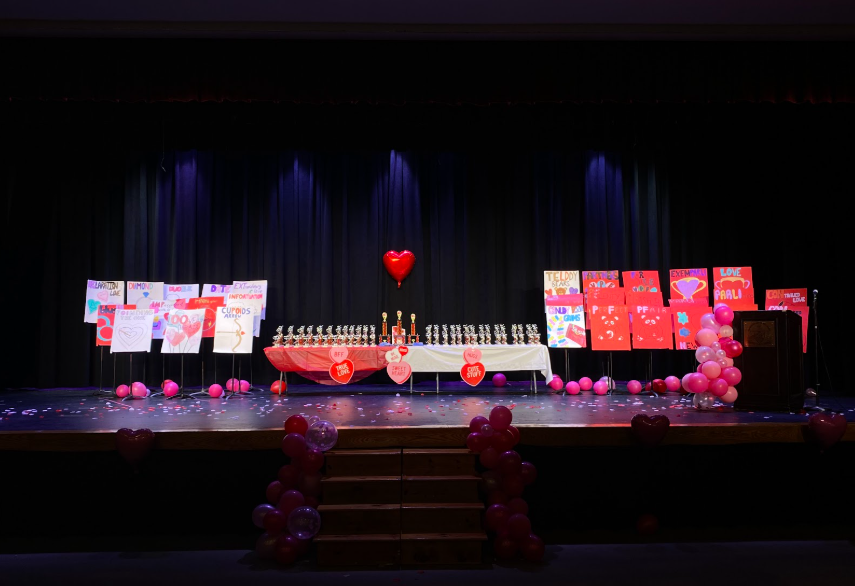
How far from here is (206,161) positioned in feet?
27.9

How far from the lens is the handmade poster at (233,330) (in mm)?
6926

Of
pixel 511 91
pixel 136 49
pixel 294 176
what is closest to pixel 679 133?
pixel 511 91

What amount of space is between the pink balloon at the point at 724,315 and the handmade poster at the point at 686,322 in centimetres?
156

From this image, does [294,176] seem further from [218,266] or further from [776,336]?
[776,336]

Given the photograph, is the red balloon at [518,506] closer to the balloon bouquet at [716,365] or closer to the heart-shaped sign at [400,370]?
the balloon bouquet at [716,365]

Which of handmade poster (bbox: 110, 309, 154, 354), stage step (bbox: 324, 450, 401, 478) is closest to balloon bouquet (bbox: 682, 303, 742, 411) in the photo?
stage step (bbox: 324, 450, 401, 478)

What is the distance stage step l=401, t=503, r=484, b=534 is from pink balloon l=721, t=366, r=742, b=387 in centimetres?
270

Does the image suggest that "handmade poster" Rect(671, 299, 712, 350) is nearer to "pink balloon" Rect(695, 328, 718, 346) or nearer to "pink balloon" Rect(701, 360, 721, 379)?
"pink balloon" Rect(695, 328, 718, 346)

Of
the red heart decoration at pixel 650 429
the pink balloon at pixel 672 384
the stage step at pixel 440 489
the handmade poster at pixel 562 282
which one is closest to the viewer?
the stage step at pixel 440 489

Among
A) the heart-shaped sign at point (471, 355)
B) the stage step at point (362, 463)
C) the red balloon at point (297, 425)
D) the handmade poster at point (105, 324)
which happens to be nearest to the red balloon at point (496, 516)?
the stage step at point (362, 463)

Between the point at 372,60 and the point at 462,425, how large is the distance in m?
3.90

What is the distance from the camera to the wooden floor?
168 inches

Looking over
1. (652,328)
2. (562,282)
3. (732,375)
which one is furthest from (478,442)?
(562,282)

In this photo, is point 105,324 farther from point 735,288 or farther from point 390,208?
point 735,288
